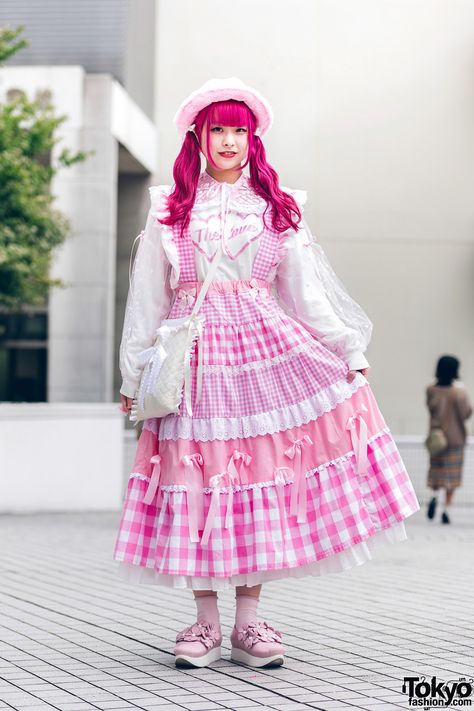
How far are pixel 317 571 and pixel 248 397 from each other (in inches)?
26.2

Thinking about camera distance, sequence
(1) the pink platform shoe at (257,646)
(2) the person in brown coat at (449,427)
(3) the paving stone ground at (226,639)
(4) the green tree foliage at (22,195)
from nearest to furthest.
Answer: (3) the paving stone ground at (226,639)
(1) the pink platform shoe at (257,646)
(2) the person in brown coat at (449,427)
(4) the green tree foliage at (22,195)

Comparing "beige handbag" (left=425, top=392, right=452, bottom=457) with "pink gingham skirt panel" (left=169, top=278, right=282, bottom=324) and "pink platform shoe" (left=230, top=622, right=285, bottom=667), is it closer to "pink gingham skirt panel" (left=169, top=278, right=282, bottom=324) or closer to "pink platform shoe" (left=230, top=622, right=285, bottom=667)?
"pink gingham skirt panel" (left=169, top=278, right=282, bottom=324)

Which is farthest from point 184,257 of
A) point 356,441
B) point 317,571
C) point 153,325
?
point 317,571

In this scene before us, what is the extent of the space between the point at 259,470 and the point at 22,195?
409 inches

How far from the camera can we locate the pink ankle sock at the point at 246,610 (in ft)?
16.0

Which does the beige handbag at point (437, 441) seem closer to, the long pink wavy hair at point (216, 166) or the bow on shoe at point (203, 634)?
the long pink wavy hair at point (216, 166)

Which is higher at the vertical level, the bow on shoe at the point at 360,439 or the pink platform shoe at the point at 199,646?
the bow on shoe at the point at 360,439

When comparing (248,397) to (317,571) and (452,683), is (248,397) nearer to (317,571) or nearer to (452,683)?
(317,571)

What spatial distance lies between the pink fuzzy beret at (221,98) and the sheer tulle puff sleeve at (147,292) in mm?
321

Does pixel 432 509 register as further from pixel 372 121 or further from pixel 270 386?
pixel 270 386

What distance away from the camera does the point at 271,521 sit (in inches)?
186

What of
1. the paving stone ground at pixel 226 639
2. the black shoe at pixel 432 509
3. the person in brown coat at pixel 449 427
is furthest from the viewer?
the person in brown coat at pixel 449 427

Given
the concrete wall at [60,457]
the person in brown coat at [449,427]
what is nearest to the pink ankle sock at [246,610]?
the concrete wall at [60,457]

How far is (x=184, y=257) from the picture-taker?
498 cm
